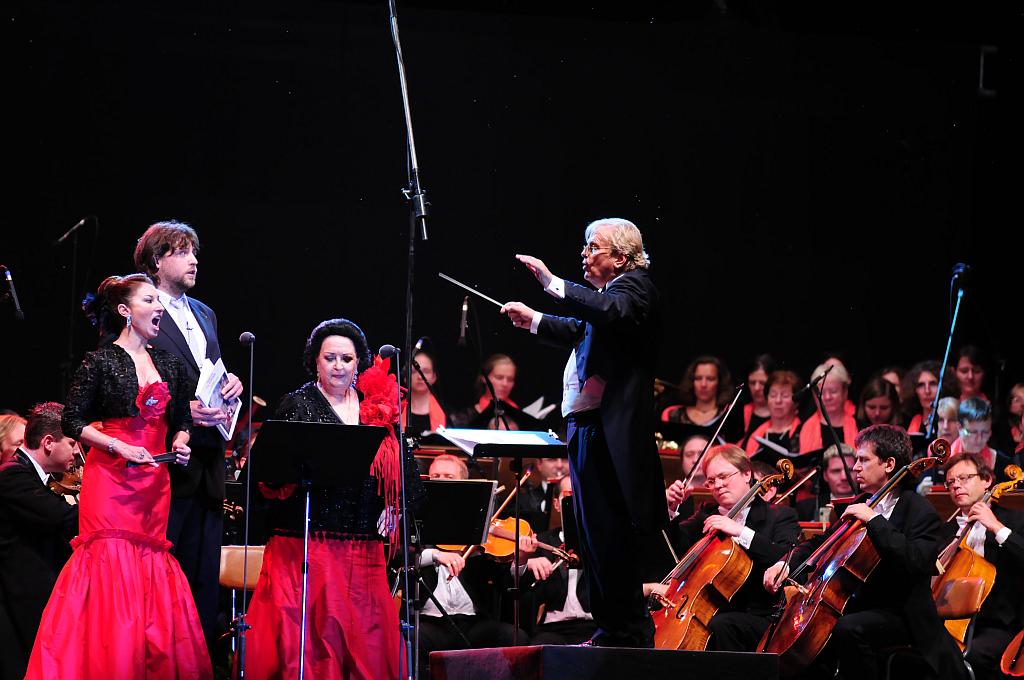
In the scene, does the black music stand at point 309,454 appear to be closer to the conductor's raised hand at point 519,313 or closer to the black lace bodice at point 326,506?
the black lace bodice at point 326,506

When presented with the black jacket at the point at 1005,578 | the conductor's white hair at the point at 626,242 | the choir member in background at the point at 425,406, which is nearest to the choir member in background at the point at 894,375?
the black jacket at the point at 1005,578

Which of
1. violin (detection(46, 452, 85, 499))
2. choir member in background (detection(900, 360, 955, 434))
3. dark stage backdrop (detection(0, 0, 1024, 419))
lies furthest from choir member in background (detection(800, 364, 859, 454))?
violin (detection(46, 452, 85, 499))

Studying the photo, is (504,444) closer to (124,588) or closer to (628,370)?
(628,370)

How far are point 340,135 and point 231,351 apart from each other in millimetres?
1744

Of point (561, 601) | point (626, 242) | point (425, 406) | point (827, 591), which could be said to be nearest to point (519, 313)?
point (626, 242)

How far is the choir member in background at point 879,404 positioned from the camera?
725cm

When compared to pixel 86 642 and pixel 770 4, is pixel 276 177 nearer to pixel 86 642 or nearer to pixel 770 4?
pixel 770 4

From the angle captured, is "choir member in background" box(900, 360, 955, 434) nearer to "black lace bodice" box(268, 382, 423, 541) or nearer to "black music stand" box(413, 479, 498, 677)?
"black music stand" box(413, 479, 498, 677)

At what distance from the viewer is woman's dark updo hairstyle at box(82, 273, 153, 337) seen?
13.7ft

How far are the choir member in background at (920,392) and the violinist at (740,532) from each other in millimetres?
2261

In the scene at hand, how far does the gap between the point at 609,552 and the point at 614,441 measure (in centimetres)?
37

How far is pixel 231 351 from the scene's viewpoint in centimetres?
820

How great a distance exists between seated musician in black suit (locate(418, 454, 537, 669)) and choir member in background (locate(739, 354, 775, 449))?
8.08 feet

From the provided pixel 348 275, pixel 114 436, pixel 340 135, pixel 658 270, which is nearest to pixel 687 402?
pixel 658 270
